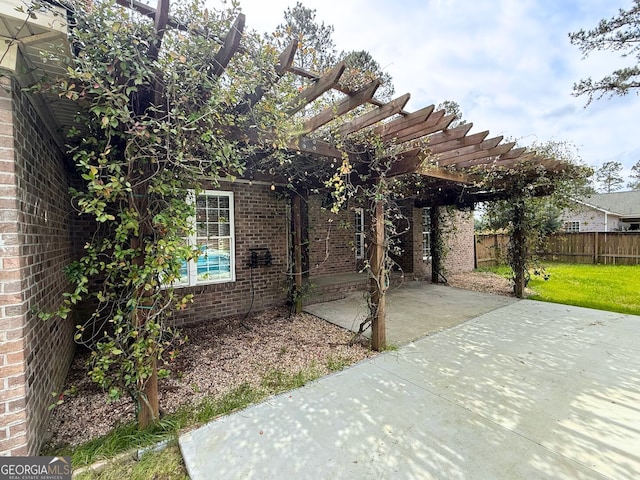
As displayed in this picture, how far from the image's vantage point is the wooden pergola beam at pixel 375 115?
104 inches

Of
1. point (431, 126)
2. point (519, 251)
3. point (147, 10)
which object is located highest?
point (147, 10)

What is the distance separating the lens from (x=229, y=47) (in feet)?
6.15

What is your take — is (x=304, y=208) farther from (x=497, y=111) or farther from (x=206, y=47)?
(x=497, y=111)

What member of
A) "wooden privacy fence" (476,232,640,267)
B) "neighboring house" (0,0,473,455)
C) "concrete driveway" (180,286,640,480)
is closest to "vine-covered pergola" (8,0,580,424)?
"neighboring house" (0,0,473,455)

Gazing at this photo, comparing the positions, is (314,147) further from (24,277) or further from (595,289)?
(595,289)

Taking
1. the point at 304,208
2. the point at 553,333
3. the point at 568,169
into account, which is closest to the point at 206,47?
the point at 304,208

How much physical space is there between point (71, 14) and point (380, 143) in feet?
9.61

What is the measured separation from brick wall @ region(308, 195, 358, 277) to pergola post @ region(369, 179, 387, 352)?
121 inches

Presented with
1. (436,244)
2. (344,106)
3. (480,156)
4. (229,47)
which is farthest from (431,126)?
(436,244)

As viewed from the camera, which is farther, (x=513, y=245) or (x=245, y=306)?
(x=513, y=245)

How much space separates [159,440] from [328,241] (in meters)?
5.63

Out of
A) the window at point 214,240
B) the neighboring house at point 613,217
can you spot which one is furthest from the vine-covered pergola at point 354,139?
the neighboring house at point 613,217

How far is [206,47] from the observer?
6.30ft

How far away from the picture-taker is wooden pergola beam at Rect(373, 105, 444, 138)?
2.80 metres
